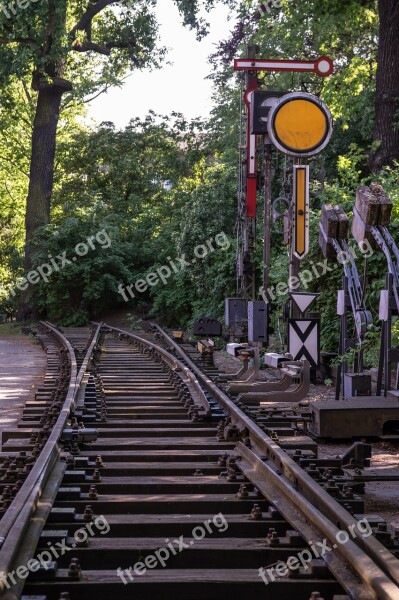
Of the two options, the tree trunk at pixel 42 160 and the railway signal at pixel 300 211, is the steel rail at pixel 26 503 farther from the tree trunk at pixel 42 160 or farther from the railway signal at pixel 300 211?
the tree trunk at pixel 42 160

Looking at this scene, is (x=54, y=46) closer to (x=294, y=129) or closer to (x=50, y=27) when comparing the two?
(x=50, y=27)

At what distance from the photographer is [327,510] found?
4992 millimetres

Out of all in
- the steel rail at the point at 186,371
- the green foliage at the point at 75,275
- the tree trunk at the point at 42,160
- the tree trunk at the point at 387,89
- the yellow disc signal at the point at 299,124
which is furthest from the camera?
the tree trunk at the point at 42,160

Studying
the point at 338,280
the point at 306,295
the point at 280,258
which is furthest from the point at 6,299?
the point at 306,295

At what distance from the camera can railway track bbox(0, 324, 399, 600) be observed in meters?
4.07

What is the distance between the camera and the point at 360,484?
6.09m

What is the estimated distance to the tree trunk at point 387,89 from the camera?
19.6m

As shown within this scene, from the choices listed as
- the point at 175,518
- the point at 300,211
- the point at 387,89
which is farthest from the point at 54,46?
the point at 175,518

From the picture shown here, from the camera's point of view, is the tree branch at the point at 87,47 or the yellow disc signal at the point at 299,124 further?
the tree branch at the point at 87,47

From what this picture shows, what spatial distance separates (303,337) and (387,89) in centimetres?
998

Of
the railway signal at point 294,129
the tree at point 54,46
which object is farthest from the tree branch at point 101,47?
the railway signal at point 294,129

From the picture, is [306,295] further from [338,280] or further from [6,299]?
[6,299]

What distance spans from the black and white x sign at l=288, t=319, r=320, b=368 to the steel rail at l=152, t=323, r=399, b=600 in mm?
3332

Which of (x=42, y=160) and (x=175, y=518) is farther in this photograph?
(x=42, y=160)
